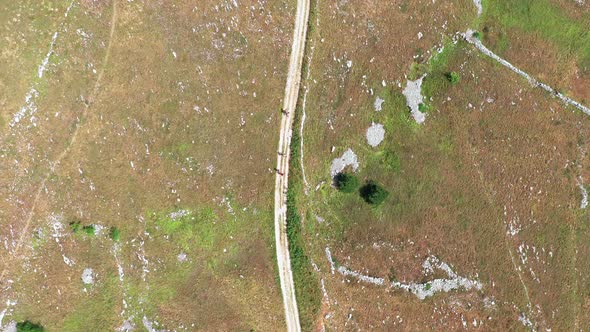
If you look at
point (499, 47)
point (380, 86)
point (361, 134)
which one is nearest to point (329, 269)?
point (361, 134)

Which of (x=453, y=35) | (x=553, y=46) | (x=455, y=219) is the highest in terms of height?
(x=553, y=46)

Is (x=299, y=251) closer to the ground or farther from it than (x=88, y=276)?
farther from it

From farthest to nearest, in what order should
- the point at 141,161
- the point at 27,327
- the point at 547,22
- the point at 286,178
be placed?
the point at 547,22
the point at 286,178
the point at 141,161
the point at 27,327

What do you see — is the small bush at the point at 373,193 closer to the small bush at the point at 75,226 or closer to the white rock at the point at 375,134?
the white rock at the point at 375,134

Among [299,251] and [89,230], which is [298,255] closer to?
[299,251]

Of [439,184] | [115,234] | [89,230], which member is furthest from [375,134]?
[89,230]

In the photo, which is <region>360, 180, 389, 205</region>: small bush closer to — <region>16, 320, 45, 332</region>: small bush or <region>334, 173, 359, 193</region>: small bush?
<region>334, 173, 359, 193</region>: small bush

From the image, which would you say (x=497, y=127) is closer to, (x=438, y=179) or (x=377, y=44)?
(x=438, y=179)

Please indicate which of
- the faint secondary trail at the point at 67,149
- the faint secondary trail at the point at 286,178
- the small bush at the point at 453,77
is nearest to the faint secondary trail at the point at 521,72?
the small bush at the point at 453,77
